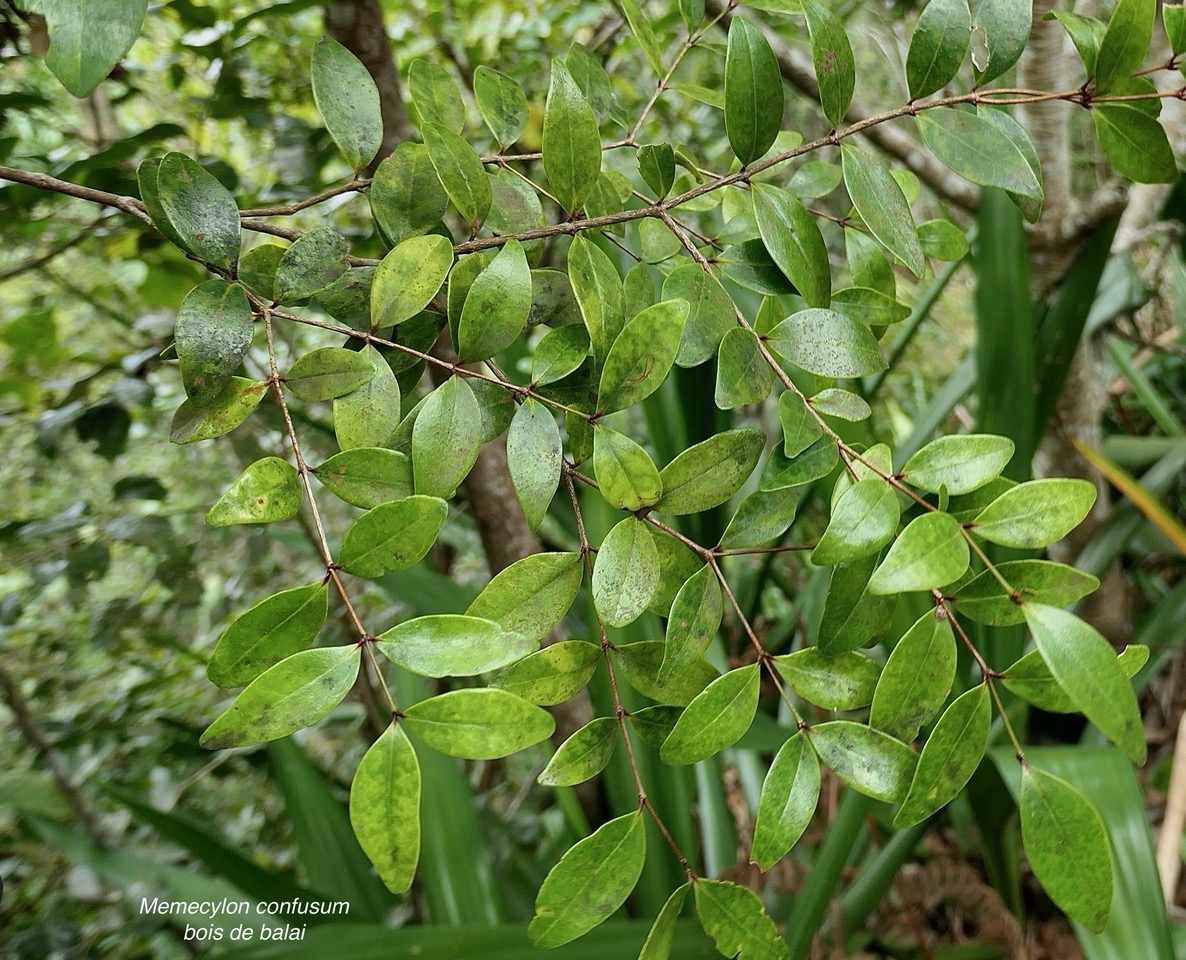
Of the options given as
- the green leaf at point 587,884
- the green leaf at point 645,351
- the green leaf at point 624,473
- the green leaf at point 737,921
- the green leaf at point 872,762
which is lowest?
the green leaf at point 737,921

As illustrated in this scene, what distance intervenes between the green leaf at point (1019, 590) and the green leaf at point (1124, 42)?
146 millimetres

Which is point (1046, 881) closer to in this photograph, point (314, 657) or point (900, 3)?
point (314, 657)

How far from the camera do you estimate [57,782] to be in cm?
69

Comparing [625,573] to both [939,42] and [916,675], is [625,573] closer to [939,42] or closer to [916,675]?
[916,675]

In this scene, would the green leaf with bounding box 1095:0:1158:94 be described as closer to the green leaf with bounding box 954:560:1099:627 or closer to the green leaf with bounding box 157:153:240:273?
the green leaf with bounding box 954:560:1099:627

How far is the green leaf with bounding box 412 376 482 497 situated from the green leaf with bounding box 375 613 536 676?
0.13 feet

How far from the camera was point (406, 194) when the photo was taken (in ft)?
0.83

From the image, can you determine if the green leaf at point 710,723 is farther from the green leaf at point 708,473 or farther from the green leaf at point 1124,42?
the green leaf at point 1124,42

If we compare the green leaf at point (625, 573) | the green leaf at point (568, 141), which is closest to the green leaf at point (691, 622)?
the green leaf at point (625, 573)

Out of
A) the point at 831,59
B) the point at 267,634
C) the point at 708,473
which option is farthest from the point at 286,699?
the point at 831,59

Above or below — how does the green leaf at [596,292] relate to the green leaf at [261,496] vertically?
above

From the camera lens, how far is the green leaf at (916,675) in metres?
0.20

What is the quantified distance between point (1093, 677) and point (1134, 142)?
17 cm

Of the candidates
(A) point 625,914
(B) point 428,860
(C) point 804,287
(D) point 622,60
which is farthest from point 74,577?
(D) point 622,60
